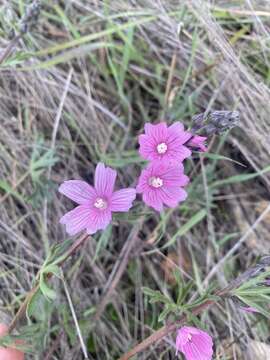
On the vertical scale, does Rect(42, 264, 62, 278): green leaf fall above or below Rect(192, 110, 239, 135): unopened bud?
below

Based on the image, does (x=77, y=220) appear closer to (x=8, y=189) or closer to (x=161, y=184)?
(x=161, y=184)

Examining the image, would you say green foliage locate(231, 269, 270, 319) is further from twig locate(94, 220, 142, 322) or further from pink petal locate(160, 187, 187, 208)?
twig locate(94, 220, 142, 322)

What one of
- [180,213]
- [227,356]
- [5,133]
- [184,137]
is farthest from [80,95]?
Answer: [227,356]

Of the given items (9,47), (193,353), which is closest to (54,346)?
(193,353)

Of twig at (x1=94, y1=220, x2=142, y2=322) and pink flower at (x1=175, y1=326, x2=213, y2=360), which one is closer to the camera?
pink flower at (x1=175, y1=326, x2=213, y2=360)

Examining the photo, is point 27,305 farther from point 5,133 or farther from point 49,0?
point 49,0

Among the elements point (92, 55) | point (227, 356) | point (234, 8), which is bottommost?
point (227, 356)

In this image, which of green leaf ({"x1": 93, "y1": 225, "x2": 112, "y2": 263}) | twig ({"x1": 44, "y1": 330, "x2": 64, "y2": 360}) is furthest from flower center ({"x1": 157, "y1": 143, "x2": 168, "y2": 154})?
twig ({"x1": 44, "y1": 330, "x2": 64, "y2": 360})

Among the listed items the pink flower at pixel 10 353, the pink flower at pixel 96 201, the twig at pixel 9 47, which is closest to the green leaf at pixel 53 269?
the pink flower at pixel 96 201
